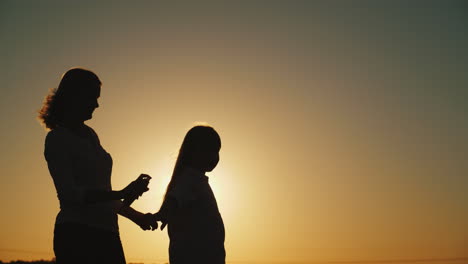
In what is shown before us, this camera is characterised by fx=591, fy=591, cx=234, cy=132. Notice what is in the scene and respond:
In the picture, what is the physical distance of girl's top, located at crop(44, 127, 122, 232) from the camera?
208 inches

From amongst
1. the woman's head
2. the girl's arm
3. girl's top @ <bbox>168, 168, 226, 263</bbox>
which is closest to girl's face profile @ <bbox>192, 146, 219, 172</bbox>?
girl's top @ <bbox>168, 168, 226, 263</bbox>

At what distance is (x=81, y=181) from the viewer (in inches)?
216

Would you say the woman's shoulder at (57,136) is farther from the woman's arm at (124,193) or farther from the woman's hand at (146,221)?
the woman's hand at (146,221)

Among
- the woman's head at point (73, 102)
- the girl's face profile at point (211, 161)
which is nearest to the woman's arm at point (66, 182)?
the woman's head at point (73, 102)

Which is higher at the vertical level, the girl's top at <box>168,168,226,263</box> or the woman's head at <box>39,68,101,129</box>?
Answer: the woman's head at <box>39,68,101,129</box>

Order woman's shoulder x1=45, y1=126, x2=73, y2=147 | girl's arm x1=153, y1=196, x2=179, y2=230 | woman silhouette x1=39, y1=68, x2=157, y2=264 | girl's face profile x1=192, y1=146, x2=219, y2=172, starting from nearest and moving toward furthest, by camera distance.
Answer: woman silhouette x1=39, y1=68, x2=157, y2=264 → woman's shoulder x1=45, y1=126, x2=73, y2=147 → girl's arm x1=153, y1=196, x2=179, y2=230 → girl's face profile x1=192, y1=146, x2=219, y2=172

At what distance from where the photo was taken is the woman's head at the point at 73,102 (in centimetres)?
564

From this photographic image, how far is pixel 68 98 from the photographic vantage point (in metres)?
5.67

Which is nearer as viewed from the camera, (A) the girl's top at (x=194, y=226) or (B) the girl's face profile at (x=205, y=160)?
(A) the girl's top at (x=194, y=226)

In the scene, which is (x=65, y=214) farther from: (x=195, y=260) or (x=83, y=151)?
(x=195, y=260)

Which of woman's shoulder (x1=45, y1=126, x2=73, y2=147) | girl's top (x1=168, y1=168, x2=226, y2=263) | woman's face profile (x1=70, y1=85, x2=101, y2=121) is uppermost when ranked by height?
woman's face profile (x1=70, y1=85, x2=101, y2=121)

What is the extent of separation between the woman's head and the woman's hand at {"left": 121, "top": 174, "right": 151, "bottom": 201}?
0.79 metres

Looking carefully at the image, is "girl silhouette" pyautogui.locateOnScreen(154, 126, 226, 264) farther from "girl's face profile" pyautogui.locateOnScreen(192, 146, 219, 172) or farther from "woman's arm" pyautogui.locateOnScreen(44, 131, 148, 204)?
"woman's arm" pyautogui.locateOnScreen(44, 131, 148, 204)

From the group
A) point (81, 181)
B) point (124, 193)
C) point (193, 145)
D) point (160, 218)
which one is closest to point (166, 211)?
Result: point (160, 218)
